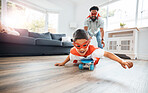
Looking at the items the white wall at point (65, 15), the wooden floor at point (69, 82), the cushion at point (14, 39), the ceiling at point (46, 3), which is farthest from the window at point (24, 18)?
the wooden floor at point (69, 82)

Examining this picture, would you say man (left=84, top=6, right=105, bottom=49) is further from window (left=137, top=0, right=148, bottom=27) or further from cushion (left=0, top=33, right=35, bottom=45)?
window (left=137, top=0, right=148, bottom=27)

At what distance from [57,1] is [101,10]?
2.26m

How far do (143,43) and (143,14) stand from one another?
1.00m

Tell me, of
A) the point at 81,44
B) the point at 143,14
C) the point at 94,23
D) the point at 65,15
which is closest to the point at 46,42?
the point at 94,23

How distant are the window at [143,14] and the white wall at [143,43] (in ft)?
0.90

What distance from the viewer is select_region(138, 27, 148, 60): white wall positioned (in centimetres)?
253

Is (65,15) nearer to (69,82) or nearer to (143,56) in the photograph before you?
(143,56)

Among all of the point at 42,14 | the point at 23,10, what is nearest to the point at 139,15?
the point at 42,14

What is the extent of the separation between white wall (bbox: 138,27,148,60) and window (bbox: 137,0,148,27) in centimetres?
27

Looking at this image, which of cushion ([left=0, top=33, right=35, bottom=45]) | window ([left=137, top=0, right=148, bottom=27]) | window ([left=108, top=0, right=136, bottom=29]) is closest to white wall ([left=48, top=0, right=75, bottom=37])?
window ([left=108, top=0, right=136, bottom=29])

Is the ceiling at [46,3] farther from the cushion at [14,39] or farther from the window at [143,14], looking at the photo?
the cushion at [14,39]

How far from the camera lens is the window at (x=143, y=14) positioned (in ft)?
8.79

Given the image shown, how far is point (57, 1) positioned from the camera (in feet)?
13.5

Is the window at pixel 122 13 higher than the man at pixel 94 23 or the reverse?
higher
